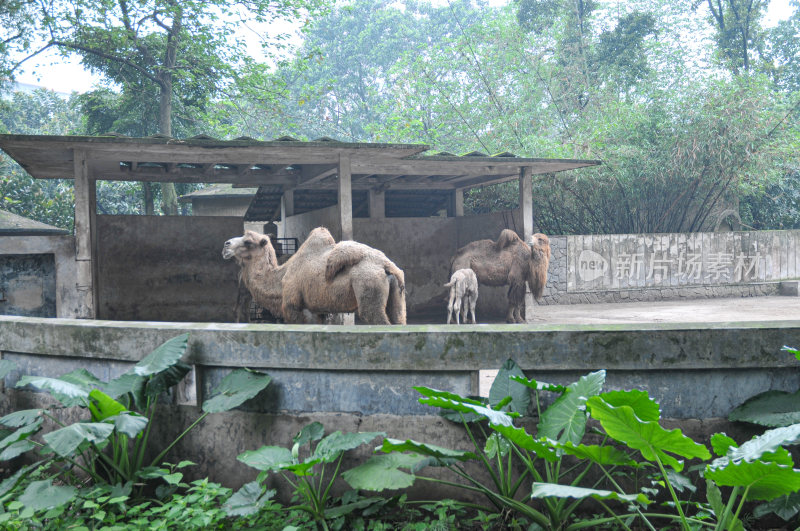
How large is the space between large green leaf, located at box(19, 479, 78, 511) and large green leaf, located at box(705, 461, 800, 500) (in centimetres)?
288

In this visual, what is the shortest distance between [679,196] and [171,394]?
15520mm

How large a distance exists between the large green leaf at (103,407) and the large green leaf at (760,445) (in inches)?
107

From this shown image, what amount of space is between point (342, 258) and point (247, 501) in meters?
3.99

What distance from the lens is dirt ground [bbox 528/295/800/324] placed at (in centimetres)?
1070

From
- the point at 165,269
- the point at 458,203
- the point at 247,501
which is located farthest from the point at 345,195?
the point at 247,501

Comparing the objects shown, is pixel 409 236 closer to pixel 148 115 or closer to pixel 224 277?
pixel 224 277

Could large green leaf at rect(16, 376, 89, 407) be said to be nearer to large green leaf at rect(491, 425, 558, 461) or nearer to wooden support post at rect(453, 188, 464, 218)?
large green leaf at rect(491, 425, 558, 461)

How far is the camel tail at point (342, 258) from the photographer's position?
6.89 m

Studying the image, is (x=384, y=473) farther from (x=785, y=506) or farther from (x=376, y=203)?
(x=376, y=203)

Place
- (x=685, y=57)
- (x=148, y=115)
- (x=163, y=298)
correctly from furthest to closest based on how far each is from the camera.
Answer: (x=685, y=57) → (x=148, y=115) → (x=163, y=298)

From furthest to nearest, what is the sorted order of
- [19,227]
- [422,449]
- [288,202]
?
1. [19,227]
2. [288,202]
3. [422,449]

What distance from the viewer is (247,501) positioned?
309 cm

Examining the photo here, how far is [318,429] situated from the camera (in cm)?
324

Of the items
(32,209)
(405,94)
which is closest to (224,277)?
(32,209)
